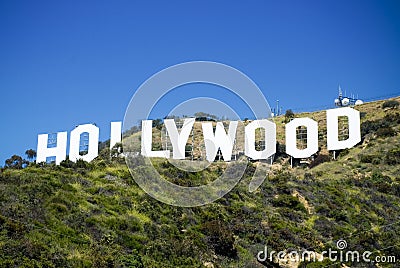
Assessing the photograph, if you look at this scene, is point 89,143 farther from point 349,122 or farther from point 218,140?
point 349,122

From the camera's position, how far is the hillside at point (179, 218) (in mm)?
24844

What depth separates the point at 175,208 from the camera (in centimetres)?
3553

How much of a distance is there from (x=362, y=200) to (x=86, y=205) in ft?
72.7

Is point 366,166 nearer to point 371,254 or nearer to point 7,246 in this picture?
point 371,254

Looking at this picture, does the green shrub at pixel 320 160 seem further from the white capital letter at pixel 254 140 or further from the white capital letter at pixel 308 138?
the white capital letter at pixel 308 138

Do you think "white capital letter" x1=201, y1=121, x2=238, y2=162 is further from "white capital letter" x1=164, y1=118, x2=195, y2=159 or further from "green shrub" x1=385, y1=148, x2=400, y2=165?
"green shrub" x1=385, y1=148, x2=400, y2=165

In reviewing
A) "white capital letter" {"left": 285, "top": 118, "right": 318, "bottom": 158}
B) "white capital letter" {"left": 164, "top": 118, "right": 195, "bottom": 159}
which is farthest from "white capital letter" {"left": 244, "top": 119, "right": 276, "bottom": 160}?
"white capital letter" {"left": 164, "top": 118, "right": 195, "bottom": 159}

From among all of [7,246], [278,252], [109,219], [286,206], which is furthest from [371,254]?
[7,246]

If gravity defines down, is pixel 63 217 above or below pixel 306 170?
below

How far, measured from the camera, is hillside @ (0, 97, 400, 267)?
24.8 metres

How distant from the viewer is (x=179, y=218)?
34.0m

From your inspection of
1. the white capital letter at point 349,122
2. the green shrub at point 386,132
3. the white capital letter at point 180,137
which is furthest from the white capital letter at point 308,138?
the green shrub at point 386,132

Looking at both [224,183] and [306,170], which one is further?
[306,170]

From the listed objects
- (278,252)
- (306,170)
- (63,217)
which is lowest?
(278,252)
